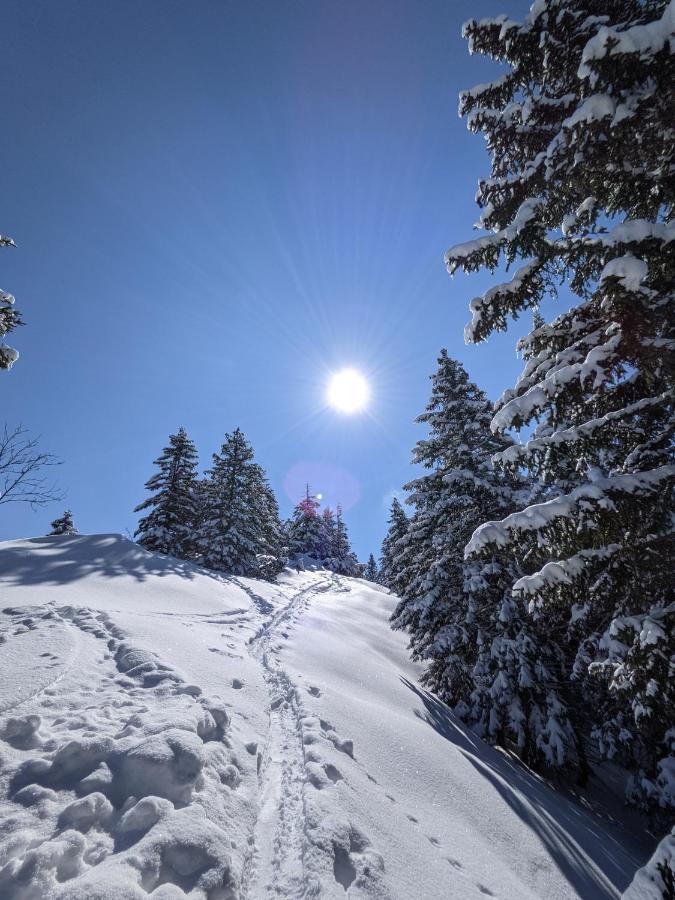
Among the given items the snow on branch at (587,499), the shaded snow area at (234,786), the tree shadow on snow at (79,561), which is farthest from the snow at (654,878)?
the tree shadow on snow at (79,561)

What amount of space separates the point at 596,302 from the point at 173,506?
27550 millimetres

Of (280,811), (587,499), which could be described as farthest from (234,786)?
(587,499)

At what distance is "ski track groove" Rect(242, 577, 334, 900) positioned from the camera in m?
3.36

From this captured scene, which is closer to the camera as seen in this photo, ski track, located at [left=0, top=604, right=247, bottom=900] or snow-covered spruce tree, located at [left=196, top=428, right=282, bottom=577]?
ski track, located at [left=0, top=604, right=247, bottom=900]

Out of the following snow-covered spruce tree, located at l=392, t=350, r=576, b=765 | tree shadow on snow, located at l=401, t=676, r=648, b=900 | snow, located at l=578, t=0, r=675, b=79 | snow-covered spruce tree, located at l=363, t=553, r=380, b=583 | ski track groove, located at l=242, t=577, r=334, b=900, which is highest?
snow-covered spruce tree, located at l=363, t=553, r=380, b=583

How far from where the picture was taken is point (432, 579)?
536 inches

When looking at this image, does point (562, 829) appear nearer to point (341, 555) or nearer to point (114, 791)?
point (114, 791)

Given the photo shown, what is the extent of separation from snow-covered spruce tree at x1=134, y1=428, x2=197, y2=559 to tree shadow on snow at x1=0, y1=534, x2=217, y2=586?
450 cm

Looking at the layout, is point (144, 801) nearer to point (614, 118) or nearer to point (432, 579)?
point (614, 118)

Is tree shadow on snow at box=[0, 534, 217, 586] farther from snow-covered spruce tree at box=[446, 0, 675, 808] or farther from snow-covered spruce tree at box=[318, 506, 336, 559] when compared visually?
snow-covered spruce tree at box=[318, 506, 336, 559]

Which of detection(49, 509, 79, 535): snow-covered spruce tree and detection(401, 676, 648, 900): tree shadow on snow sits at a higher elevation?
detection(49, 509, 79, 535): snow-covered spruce tree

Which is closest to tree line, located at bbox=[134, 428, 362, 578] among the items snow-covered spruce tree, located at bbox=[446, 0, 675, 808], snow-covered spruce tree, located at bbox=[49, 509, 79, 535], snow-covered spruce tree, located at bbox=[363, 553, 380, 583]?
snow-covered spruce tree, located at bbox=[49, 509, 79, 535]

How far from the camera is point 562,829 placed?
679 centimetres

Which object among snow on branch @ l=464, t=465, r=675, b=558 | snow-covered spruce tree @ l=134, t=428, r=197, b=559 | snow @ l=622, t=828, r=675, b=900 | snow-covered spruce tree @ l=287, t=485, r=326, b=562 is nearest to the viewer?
snow @ l=622, t=828, r=675, b=900
